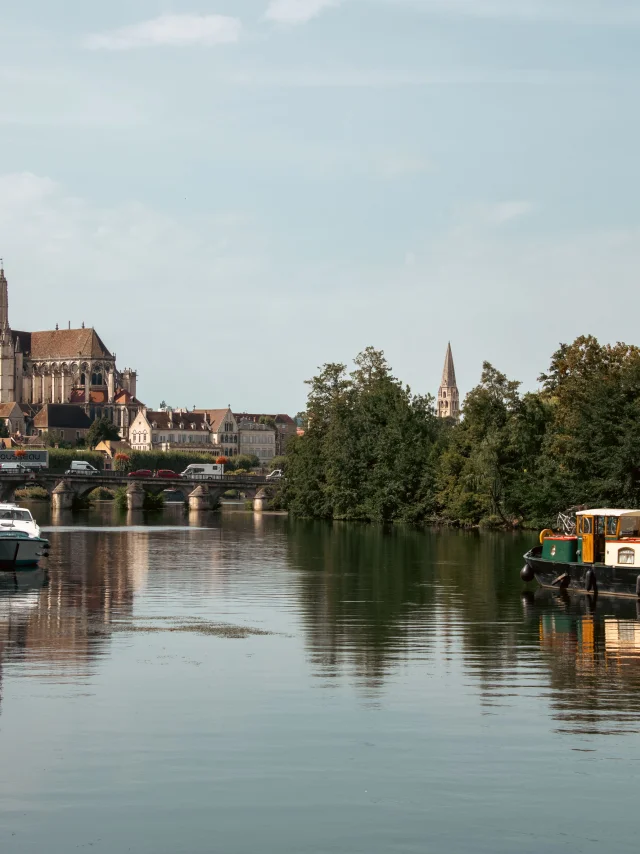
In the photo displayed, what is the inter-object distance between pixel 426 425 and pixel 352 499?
10018 mm

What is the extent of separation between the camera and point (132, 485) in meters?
177

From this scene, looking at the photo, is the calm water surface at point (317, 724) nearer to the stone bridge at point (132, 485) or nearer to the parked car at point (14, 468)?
the stone bridge at point (132, 485)

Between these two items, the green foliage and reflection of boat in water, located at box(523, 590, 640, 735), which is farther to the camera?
the green foliage

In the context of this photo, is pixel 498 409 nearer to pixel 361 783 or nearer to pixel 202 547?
pixel 202 547

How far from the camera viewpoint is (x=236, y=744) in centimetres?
2317

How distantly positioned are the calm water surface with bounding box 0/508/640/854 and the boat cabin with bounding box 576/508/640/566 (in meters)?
2.83

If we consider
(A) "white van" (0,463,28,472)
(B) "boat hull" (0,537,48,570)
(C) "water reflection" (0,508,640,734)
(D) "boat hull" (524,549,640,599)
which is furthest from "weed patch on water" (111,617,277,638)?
(A) "white van" (0,463,28,472)

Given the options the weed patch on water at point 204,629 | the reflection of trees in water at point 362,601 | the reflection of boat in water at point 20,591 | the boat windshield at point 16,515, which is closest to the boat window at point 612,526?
the reflection of trees in water at point 362,601

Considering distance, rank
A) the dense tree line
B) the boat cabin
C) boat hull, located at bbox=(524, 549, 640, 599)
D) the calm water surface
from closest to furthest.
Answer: the calm water surface, boat hull, located at bbox=(524, 549, 640, 599), the boat cabin, the dense tree line

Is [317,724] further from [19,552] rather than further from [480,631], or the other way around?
[19,552]

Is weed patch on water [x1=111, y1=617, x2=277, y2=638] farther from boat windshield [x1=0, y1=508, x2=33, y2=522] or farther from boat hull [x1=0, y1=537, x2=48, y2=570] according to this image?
boat windshield [x1=0, y1=508, x2=33, y2=522]

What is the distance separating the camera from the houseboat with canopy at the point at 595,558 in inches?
2035

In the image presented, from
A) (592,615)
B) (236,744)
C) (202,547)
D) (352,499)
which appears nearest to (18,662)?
(236,744)

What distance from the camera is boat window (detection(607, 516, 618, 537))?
2096 inches
